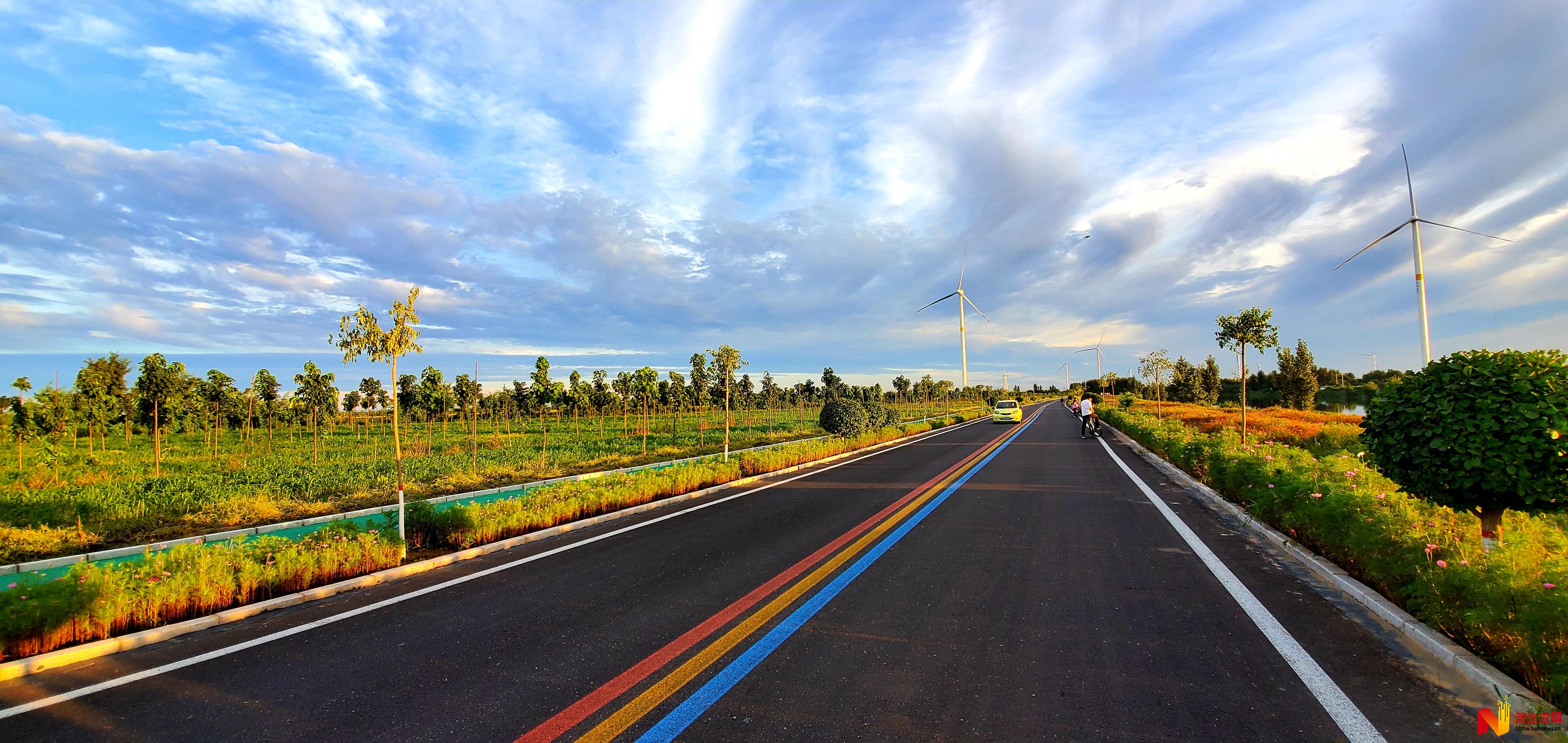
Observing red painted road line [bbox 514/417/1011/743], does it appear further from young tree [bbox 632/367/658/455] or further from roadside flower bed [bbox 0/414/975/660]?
young tree [bbox 632/367/658/455]

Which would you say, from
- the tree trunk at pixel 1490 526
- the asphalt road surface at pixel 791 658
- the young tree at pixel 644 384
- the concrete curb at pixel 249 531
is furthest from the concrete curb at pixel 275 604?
the young tree at pixel 644 384

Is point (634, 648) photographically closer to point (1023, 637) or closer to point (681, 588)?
point (681, 588)

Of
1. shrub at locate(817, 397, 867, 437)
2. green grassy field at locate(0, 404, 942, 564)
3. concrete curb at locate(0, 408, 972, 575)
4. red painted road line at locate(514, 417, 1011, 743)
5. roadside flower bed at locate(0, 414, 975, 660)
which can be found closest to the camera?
red painted road line at locate(514, 417, 1011, 743)

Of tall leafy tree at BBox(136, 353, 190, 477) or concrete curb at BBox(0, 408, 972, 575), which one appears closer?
concrete curb at BBox(0, 408, 972, 575)

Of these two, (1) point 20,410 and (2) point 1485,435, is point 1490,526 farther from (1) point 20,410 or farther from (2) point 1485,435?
(1) point 20,410

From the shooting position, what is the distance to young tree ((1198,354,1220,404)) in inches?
2379

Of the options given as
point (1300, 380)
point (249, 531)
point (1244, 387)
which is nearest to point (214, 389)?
point (249, 531)

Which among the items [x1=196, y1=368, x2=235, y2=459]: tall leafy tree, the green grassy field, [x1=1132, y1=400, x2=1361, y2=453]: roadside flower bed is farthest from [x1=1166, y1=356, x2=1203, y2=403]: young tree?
[x1=196, y1=368, x2=235, y2=459]: tall leafy tree

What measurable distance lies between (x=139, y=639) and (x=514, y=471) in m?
12.4

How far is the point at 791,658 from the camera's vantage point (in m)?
3.80

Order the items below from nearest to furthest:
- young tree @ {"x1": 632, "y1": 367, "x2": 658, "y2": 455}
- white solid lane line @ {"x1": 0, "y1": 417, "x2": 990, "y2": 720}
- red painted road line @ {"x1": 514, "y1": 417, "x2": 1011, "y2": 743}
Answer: red painted road line @ {"x1": 514, "y1": 417, "x2": 1011, "y2": 743}
white solid lane line @ {"x1": 0, "y1": 417, "x2": 990, "y2": 720}
young tree @ {"x1": 632, "y1": 367, "x2": 658, "y2": 455}

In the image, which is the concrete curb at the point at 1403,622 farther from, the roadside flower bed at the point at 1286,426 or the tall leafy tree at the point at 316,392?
the tall leafy tree at the point at 316,392

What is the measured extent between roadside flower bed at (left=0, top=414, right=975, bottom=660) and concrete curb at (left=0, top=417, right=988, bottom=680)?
0.46ft

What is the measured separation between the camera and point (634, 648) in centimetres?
400
